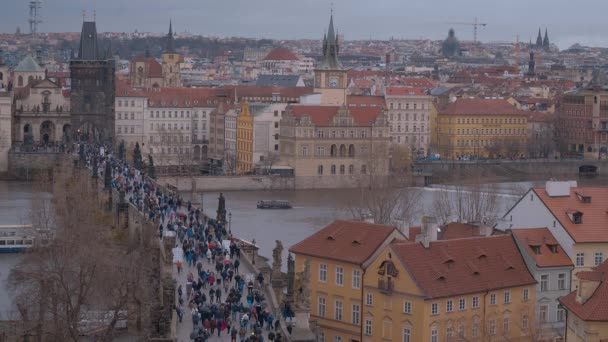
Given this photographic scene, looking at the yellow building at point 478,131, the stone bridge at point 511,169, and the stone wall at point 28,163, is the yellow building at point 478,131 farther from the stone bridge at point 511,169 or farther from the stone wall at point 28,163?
the stone wall at point 28,163

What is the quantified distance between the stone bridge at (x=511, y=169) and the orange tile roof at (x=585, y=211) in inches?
1527

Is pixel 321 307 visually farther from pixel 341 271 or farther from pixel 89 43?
pixel 89 43

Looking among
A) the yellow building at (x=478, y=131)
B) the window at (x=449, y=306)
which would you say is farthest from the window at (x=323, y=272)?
the yellow building at (x=478, y=131)

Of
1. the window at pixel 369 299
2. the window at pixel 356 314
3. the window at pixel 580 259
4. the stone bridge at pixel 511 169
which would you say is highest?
the window at pixel 580 259

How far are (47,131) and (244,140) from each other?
1076 centimetres

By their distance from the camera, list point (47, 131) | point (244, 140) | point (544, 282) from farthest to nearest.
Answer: point (47, 131), point (244, 140), point (544, 282)

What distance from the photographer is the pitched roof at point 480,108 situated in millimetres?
81000

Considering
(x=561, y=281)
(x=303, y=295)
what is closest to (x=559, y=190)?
(x=561, y=281)

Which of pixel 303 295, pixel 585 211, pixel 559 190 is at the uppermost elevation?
pixel 559 190

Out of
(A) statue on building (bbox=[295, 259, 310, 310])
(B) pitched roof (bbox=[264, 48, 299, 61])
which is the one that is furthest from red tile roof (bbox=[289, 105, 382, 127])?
(B) pitched roof (bbox=[264, 48, 299, 61])

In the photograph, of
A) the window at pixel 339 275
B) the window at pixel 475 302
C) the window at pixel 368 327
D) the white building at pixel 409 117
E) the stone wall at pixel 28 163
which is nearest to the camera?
the window at pixel 475 302

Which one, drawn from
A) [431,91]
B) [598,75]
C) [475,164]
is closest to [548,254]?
[475,164]

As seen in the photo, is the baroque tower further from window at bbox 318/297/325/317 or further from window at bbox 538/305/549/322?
window at bbox 538/305/549/322

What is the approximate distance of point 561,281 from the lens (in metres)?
27.8
